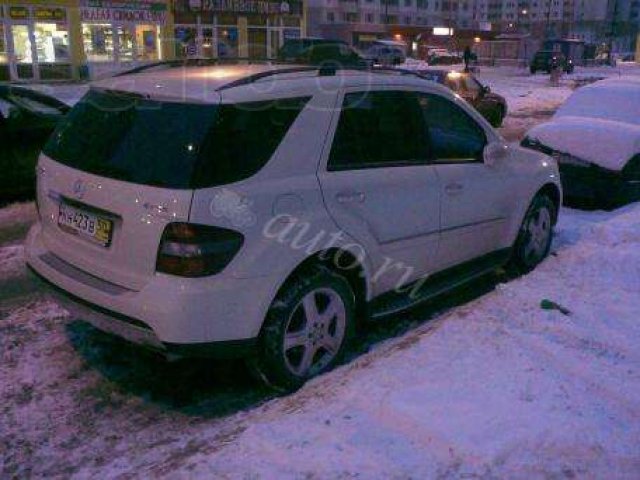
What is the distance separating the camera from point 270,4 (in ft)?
124

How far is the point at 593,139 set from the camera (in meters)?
8.01

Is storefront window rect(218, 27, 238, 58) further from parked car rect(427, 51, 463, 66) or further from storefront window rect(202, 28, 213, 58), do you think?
parked car rect(427, 51, 463, 66)

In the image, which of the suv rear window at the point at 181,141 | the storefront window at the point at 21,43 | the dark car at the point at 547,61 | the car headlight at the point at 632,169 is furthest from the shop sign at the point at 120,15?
the suv rear window at the point at 181,141

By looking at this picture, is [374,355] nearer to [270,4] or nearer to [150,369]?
[150,369]

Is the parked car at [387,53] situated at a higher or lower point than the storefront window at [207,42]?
lower

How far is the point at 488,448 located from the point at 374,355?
120cm

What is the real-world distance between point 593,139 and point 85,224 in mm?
6389

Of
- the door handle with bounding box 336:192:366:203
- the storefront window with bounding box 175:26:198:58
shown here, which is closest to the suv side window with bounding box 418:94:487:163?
the door handle with bounding box 336:192:366:203

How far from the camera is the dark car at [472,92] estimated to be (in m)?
16.1

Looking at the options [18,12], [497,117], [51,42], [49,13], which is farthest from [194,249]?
[51,42]

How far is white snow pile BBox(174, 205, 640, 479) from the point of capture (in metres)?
2.90

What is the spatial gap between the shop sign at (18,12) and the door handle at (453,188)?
27.9m

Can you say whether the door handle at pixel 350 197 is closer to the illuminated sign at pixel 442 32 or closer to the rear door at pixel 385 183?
the rear door at pixel 385 183

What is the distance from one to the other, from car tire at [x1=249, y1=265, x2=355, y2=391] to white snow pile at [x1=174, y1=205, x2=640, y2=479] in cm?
16
